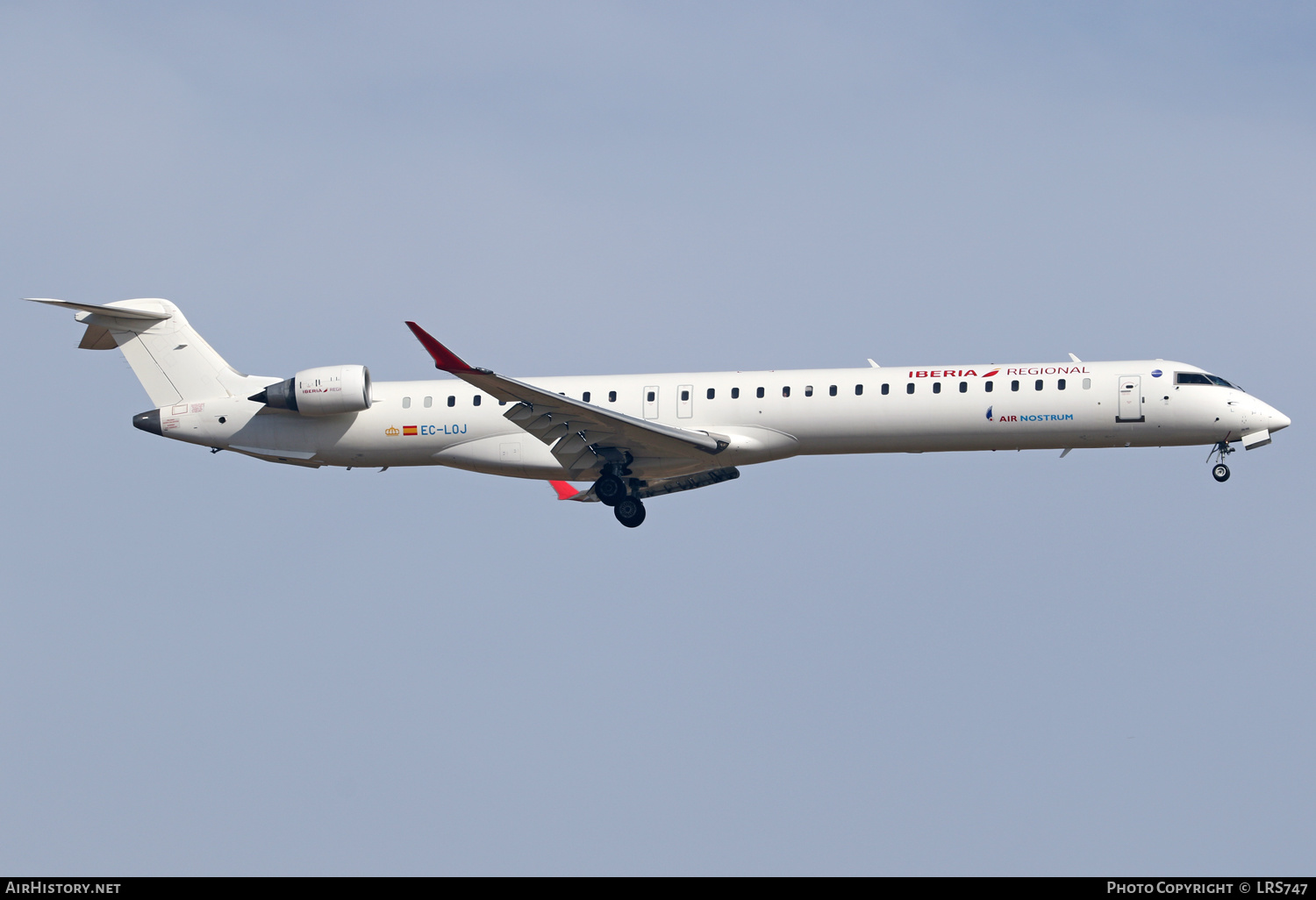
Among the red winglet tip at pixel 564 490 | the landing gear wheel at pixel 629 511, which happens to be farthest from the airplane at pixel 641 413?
the red winglet tip at pixel 564 490

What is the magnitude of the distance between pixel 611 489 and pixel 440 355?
20.1 ft

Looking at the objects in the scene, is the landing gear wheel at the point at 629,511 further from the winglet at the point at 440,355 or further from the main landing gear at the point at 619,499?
the winglet at the point at 440,355

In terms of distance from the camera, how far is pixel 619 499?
109ft

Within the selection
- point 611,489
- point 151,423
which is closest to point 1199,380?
point 611,489

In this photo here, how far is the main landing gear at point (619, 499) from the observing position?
3306 centimetres

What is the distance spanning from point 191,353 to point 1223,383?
22470mm

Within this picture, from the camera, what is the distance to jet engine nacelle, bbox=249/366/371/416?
33000 mm

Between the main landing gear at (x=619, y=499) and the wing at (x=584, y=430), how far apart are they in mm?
545

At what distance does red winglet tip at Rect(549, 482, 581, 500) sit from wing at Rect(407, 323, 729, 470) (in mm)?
3435

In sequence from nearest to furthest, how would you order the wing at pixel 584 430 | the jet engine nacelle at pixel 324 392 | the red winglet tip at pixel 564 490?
the wing at pixel 584 430, the jet engine nacelle at pixel 324 392, the red winglet tip at pixel 564 490

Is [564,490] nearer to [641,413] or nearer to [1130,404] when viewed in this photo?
[641,413]

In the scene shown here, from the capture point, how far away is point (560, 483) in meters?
36.6
